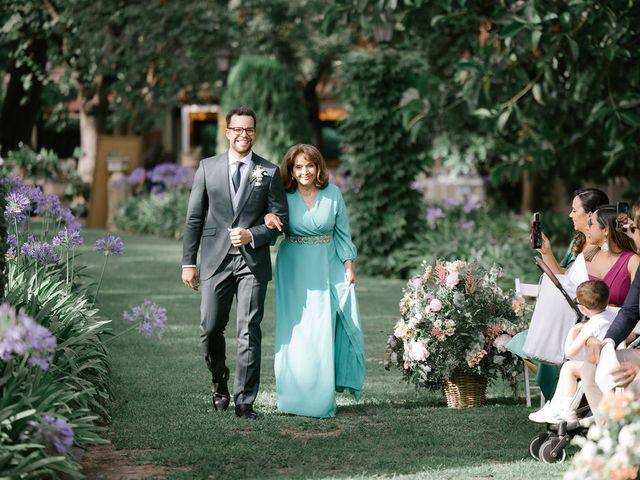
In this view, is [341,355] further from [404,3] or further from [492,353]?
[404,3]

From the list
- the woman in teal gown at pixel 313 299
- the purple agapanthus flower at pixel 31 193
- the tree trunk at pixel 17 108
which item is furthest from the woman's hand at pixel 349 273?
the tree trunk at pixel 17 108

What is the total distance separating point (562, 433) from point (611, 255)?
110 centimetres

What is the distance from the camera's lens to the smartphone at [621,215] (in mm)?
6578

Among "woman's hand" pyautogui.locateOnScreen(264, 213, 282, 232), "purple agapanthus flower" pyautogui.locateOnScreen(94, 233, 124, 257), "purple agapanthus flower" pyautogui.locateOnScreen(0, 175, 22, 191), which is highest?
"purple agapanthus flower" pyautogui.locateOnScreen(0, 175, 22, 191)

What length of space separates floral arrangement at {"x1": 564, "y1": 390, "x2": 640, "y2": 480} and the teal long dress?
9.53 feet

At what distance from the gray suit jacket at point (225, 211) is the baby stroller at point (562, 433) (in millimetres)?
2011

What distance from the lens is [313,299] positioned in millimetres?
7879

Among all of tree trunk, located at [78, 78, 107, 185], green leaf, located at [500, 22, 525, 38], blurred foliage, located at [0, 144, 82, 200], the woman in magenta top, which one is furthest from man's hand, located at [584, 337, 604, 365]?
tree trunk, located at [78, 78, 107, 185]

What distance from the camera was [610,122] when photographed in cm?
1143

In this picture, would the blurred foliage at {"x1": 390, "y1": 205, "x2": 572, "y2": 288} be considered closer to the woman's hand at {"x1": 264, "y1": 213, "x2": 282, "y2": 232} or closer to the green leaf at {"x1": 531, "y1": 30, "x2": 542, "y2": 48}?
the green leaf at {"x1": 531, "y1": 30, "x2": 542, "y2": 48}

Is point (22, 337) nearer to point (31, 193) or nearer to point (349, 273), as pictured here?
point (349, 273)

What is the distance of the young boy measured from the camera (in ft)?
20.3

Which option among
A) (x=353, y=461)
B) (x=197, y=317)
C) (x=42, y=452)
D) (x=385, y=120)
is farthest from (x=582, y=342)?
(x=385, y=120)

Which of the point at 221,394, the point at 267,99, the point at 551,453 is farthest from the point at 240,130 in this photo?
the point at 267,99
